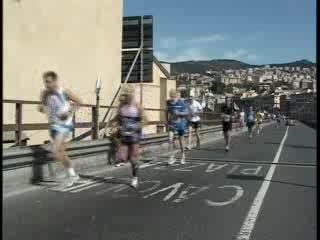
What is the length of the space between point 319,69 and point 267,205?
2.72m

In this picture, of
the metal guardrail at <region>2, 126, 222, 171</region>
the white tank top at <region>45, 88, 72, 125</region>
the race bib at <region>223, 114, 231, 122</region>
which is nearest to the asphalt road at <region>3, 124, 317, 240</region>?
the metal guardrail at <region>2, 126, 222, 171</region>

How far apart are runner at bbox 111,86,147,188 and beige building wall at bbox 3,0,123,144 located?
5926 millimetres

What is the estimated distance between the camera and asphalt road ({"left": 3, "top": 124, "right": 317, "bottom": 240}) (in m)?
6.13

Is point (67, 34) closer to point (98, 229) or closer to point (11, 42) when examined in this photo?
point (11, 42)

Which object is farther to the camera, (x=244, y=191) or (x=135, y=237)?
(x=244, y=191)

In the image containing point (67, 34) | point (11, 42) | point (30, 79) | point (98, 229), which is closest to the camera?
point (98, 229)

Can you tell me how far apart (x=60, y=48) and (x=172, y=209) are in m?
14.1

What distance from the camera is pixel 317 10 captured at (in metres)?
6.00

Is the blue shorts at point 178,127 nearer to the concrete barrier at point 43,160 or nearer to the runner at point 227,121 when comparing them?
the concrete barrier at point 43,160

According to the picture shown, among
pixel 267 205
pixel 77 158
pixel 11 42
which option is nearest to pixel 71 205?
pixel 267 205

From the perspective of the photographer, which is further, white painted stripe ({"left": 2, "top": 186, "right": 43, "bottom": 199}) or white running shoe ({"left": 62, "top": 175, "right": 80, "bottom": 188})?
white running shoe ({"left": 62, "top": 175, "right": 80, "bottom": 188})

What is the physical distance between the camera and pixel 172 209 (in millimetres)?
7453

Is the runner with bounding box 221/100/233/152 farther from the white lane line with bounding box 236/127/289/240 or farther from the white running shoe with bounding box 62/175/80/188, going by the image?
the white running shoe with bounding box 62/175/80/188

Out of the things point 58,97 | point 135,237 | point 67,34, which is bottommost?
point 135,237
